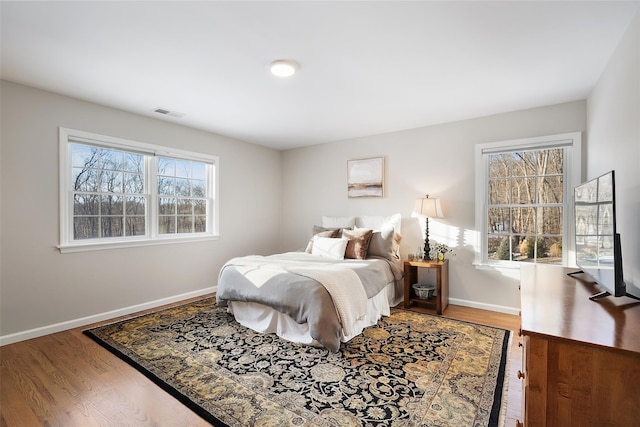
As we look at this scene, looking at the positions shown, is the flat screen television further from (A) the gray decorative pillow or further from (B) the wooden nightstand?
(A) the gray decorative pillow

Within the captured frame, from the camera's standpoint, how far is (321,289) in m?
2.66

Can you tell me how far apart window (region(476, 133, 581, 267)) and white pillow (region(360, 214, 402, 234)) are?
1.01m

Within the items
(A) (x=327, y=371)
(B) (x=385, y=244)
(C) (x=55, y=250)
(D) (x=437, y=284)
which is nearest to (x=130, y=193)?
(C) (x=55, y=250)

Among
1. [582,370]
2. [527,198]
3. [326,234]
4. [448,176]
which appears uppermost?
[448,176]

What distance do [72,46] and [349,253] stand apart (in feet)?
10.9

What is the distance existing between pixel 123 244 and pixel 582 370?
414cm

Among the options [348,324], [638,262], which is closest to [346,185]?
[348,324]

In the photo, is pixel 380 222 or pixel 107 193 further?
pixel 380 222

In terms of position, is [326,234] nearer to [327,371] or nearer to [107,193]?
[327,371]

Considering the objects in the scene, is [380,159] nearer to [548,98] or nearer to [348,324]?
[548,98]

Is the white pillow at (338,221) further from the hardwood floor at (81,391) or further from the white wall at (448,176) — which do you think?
the hardwood floor at (81,391)

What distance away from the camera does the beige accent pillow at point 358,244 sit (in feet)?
12.8

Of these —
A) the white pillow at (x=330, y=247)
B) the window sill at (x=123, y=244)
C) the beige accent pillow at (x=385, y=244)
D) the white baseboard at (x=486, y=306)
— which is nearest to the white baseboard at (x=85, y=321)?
the window sill at (x=123, y=244)

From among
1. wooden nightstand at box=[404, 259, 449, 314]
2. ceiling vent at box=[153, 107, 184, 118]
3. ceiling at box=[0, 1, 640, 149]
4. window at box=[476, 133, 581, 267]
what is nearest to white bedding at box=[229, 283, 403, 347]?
wooden nightstand at box=[404, 259, 449, 314]
